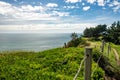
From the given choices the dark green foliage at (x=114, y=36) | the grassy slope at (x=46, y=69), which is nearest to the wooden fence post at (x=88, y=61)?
the grassy slope at (x=46, y=69)

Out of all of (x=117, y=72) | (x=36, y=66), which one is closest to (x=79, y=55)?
(x=36, y=66)

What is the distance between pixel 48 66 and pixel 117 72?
8.65 m

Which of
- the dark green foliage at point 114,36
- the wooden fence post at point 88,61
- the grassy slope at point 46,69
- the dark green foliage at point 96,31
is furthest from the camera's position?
the dark green foliage at point 96,31

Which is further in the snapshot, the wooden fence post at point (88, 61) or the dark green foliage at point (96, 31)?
the dark green foliage at point (96, 31)

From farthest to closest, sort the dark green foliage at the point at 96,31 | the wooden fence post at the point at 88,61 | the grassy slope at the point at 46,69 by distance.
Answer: the dark green foliage at the point at 96,31 → the grassy slope at the point at 46,69 → the wooden fence post at the point at 88,61

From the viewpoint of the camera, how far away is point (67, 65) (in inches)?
562

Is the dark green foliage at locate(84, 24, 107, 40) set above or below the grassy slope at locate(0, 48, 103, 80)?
above

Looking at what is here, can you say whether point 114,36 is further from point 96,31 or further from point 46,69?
point 46,69

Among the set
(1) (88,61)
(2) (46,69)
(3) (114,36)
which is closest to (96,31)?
(3) (114,36)

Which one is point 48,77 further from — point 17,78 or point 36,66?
point 36,66

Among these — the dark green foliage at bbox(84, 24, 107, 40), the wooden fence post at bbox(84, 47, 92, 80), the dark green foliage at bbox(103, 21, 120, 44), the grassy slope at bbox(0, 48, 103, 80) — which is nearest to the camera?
the wooden fence post at bbox(84, 47, 92, 80)

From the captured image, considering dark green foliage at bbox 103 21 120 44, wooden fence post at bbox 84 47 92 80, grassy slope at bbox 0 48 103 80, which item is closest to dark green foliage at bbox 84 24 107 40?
dark green foliage at bbox 103 21 120 44

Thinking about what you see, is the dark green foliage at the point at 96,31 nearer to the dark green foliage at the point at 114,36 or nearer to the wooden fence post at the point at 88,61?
the dark green foliage at the point at 114,36

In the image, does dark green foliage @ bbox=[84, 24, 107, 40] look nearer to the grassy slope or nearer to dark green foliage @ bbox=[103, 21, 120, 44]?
dark green foliage @ bbox=[103, 21, 120, 44]
